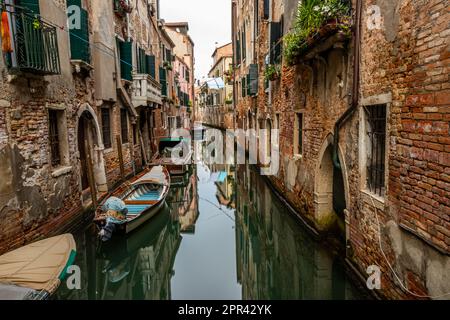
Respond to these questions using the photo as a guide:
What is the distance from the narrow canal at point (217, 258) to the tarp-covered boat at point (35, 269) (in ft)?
2.36

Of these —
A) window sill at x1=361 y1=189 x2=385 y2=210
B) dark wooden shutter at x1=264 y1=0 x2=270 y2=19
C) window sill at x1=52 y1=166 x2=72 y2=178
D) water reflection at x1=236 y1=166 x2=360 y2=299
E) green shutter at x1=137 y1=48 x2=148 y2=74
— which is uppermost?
dark wooden shutter at x1=264 y1=0 x2=270 y2=19

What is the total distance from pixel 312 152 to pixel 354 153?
208 centimetres

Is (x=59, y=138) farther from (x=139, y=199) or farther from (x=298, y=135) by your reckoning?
(x=298, y=135)

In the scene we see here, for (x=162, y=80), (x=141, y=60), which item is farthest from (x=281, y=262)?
(x=162, y=80)

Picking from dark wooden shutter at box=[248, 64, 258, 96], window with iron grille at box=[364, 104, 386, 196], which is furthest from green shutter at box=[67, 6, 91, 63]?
dark wooden shutter at box=[248, 64, 258, 96]

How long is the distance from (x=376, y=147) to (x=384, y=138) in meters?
0.17

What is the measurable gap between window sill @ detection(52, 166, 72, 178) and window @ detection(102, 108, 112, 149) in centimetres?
292

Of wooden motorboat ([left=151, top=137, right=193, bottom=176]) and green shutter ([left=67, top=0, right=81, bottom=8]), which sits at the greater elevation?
green shutter ([left=67, top=0, right=81, bottom=8])

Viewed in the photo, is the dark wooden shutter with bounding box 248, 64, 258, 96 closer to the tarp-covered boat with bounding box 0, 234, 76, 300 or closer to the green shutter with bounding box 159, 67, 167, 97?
the green shutter with bounding box 159, 67, 167, 97

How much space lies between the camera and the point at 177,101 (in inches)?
1093

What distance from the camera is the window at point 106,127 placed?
10070mm

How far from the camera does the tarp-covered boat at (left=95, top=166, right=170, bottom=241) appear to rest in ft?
21.0

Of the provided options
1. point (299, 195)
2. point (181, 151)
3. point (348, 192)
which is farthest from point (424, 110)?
point (181, 151)

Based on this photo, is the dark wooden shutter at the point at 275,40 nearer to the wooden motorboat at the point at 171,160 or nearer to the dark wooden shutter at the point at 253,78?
the dark wooden shutter at the point at 253,78
